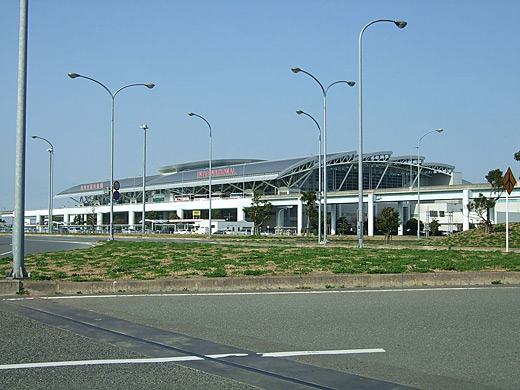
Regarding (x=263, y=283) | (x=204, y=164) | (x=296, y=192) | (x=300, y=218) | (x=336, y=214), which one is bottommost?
(x=263, y=283)

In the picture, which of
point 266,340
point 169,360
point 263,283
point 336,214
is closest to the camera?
point 169,360

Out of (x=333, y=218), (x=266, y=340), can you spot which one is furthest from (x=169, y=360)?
(x=333, y=218)

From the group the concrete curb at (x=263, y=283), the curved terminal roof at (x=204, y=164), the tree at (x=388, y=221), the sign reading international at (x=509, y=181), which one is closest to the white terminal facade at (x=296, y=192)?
the curved terminal roof at (x=204, y=164)

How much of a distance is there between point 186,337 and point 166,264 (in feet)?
29.7

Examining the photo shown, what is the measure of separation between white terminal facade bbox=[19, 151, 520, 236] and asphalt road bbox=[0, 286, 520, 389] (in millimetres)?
64837

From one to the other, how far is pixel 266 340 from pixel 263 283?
5.43 meters

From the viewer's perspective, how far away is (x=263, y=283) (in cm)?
1297

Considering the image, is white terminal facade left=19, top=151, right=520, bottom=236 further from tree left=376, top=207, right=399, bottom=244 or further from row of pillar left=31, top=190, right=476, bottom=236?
tree left=376, top=207, right=399, bottom=244

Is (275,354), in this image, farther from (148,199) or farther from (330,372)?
(148,199)

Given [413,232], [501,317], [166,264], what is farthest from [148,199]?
[501,317]

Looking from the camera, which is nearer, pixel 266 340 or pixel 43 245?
pixel 266 340

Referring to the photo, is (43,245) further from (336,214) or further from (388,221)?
(336,214)

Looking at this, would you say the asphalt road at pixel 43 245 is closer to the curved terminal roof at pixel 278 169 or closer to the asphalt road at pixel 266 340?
the asphalt road at pixel 266 340

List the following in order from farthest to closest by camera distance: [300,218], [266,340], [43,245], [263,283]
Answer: [300,218] < [43,245] < [263,283] < [266,340]
